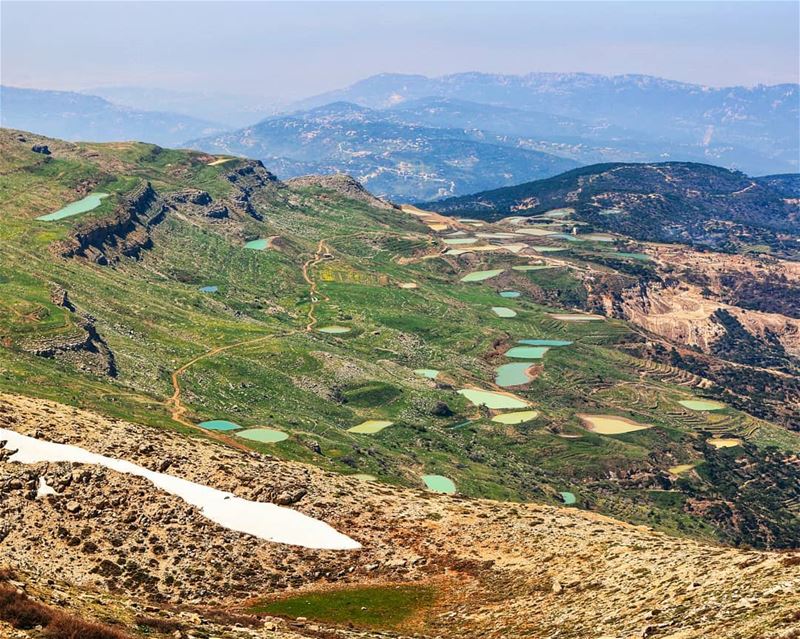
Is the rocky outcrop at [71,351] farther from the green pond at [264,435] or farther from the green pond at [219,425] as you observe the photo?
the green pond at [264,435]

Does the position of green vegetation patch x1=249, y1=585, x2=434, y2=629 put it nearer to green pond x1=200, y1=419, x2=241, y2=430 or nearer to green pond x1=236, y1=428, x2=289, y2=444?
green pond x1=236, y1=428, x2=289, y2=444

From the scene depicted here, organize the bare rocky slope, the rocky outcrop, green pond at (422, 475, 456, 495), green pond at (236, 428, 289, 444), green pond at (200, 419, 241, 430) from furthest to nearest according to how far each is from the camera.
→ 1. the rocky outcrop
2. green pond at (422, 475, 456, 495)
3. green pond at (200, 419, 241, 430)
4. green pond at (236, 428, 289, 444)
5. the bare rocky slope

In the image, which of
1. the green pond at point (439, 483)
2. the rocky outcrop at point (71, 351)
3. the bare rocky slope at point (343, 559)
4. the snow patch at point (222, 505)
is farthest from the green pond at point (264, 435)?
the snow patch at point (222, 505)

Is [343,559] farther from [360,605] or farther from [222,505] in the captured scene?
[222,505]

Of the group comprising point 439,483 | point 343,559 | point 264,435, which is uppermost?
point 343,559

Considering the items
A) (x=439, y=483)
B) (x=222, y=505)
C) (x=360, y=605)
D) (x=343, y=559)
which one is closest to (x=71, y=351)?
(x=439, y=483)

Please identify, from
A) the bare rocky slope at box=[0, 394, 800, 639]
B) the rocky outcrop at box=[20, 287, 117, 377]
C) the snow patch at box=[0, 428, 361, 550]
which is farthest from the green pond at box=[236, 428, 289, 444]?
the snow patch at box=[0, 428, 361, 550]
